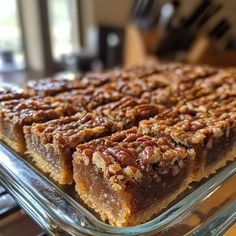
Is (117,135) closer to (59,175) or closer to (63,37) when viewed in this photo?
(59,175)

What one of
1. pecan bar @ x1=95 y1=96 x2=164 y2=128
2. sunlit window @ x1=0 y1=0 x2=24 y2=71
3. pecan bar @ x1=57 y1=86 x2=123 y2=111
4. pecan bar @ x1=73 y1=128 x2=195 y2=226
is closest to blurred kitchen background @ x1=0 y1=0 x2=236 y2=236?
sunlit window @ x1=0 y1=0 x2=24 y2=71

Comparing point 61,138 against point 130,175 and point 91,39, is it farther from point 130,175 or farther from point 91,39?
point 91,39

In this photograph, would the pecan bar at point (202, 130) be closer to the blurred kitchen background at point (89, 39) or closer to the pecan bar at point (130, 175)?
the pecan bar at point (130, 175)

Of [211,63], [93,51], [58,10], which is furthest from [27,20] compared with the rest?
[211,63]

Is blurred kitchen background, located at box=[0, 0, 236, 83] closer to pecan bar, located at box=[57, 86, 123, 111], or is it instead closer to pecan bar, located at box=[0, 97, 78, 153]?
pecan bar, located at box=[57, 86, 123, 111]

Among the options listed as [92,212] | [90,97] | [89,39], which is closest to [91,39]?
[89,39]
